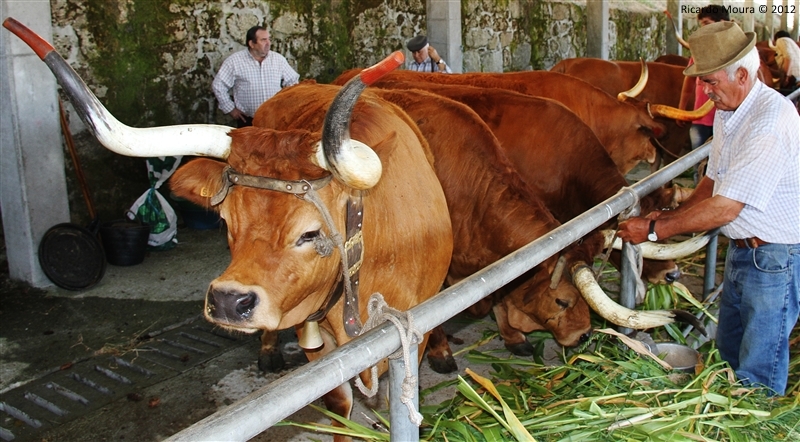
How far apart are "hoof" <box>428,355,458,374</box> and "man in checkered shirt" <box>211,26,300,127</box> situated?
3.59m

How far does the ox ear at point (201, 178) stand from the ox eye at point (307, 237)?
364 mm

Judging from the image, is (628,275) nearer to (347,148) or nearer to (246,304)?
(347,148)

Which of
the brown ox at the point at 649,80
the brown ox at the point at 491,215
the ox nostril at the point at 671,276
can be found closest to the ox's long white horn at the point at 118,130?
the brown ox at the point at 491,215

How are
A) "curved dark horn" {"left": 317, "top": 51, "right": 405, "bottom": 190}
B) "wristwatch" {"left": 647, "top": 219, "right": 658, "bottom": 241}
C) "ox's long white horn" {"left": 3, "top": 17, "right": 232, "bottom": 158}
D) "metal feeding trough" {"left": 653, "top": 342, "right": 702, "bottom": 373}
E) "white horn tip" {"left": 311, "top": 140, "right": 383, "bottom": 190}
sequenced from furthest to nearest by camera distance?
"metal feeding trough" {"left": 653, "top": 342, "right": 702, "bottom": 373}, "wristwatch" {"left": 647, "top": 219, "right": 658, "bottom": 241}, "white horn tip" {"left": 311, "top": 140, "right": 383, "bottom": 190}, "curved dark horn" {"left": 317, "top": 51, "right": 405, "bottom": 190}, "ox's long white horn" {"left": 3, "top": 17, "right": 232, "bottom": 158}

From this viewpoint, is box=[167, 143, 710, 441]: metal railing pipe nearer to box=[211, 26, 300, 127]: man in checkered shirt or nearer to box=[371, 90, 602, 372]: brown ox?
box=[371, 90, 602, 372]: brown ox

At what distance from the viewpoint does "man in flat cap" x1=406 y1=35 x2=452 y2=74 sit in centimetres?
818

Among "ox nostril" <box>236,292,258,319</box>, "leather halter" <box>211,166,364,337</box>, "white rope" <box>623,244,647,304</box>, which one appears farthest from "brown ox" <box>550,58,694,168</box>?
"ox nostril" <box>236,292,258,319</box>

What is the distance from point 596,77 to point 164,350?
5.51 metres

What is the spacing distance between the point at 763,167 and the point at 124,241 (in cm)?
482

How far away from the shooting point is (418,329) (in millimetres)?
1661

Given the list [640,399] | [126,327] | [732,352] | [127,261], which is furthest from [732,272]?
[127,261]

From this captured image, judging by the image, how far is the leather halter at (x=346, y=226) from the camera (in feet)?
8.11

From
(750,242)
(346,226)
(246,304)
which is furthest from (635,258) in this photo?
(246,304)

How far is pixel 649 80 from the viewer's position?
852 centimetres
